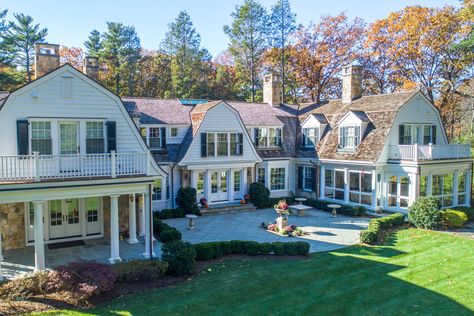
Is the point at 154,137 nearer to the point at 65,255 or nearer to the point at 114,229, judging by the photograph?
the point at 65,255

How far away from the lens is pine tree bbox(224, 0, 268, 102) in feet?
138

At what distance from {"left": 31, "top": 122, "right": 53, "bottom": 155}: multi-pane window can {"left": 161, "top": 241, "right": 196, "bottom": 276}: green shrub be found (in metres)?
6.53

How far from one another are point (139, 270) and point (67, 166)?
487 cm

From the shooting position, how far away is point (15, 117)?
561 inches

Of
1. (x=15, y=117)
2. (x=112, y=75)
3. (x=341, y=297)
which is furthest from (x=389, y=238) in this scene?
(x=112, y=75)

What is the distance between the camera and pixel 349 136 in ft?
81.0

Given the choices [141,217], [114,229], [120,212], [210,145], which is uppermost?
[210,145]

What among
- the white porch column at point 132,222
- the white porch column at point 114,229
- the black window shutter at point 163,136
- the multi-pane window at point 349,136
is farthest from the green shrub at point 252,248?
the multi-pane window at point 349,136

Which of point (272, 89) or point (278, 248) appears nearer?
point (278, 248)

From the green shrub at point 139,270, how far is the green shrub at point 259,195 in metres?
12.9

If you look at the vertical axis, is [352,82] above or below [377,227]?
above

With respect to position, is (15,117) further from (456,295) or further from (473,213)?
(473,213)

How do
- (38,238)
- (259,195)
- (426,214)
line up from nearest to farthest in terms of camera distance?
(38,238), (426,214), (259,195)

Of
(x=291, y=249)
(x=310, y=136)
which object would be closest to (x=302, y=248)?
(x=291, y=249)
